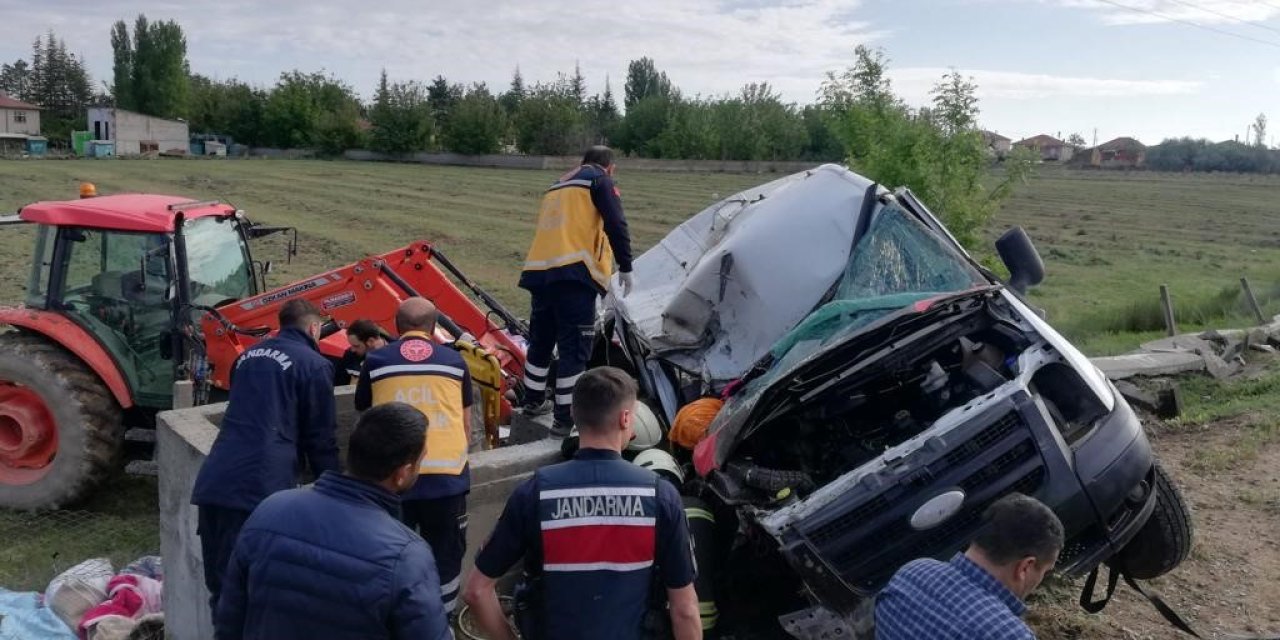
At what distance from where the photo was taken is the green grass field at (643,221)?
58.1 ft

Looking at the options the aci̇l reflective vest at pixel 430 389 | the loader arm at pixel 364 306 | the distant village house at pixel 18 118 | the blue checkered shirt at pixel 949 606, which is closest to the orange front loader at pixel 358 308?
the loader arm at pixel 364 306

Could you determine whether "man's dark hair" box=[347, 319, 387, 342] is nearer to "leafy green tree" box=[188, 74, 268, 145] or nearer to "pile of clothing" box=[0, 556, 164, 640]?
"pile of clothing" box=[0, 556, 164, 640]

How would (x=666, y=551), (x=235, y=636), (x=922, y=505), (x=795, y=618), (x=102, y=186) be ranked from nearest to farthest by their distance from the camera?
(x=235, y=636)
(x=666, y=551)
(x=922, y=505)
(x=795, y=618)
(x=102, y=186)

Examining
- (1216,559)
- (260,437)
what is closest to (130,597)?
(260,437)

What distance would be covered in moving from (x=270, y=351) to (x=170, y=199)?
4005mm

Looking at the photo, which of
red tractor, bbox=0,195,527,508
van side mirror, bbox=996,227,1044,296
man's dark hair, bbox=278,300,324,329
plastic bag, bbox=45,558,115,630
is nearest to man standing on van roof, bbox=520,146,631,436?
red tractor, bbox=0,195,527,508

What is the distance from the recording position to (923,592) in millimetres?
2945

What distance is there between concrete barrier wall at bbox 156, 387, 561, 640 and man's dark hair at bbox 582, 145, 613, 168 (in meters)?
1.68

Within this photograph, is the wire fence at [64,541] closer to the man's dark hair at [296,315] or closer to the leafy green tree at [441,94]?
the man's dark hair at [296,315]

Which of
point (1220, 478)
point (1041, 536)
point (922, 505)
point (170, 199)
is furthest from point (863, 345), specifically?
point (170, 199)

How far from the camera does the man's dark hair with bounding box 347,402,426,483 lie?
281cm

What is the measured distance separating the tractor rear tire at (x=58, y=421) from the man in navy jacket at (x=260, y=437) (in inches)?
123

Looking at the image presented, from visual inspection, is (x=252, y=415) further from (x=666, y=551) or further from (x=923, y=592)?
(x=923, y=592)

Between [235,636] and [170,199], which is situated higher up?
[170,199]
